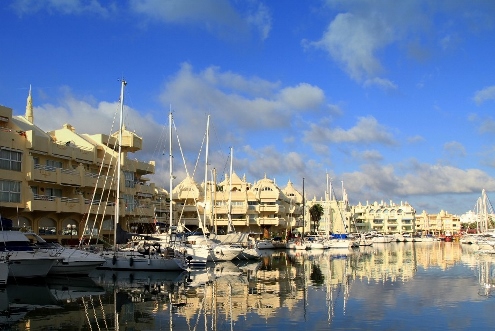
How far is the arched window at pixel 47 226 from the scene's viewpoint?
167 ft

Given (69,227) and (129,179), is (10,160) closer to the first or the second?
(69,227)

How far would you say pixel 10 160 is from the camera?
46.2 meters

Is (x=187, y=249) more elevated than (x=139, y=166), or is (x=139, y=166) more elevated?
(x=139, y=166)

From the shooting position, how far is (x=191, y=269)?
143 ft

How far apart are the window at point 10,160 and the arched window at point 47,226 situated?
6293 millimetres

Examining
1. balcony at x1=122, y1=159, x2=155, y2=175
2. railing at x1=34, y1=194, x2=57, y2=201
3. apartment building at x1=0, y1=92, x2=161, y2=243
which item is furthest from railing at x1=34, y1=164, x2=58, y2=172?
balcony at x1=122, y1=159, x2=155, y2=175

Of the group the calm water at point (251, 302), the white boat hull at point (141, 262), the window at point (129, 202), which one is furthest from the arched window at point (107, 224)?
the calm water at point (251, 302)

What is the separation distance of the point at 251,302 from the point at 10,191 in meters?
28.7

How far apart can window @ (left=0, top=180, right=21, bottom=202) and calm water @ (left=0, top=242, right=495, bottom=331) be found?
39.6ft

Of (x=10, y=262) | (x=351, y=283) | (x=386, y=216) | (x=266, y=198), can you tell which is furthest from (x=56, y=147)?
(x=386, y=216)

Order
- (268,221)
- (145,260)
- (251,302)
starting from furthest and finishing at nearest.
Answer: (268,221) < (145,260) < (251,302)

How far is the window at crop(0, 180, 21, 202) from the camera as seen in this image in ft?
148

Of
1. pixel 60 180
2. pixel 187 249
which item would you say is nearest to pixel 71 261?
pixel 187 249

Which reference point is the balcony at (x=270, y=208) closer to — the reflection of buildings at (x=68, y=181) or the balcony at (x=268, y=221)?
the balcony at (x=268, y=221)
